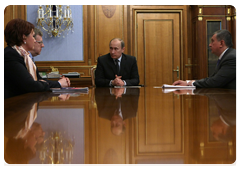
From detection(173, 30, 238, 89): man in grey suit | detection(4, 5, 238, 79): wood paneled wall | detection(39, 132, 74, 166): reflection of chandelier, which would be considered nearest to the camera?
detection(39, 132, 74, 166): reflection of chandelier

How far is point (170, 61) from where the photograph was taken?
5.48 meters

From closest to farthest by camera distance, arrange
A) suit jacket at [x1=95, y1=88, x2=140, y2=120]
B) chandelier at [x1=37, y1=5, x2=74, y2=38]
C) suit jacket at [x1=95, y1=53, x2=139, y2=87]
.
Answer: suit jacket at [x1=95, y1=88, x2=140, y2=120] < suit jacket at [x1=95, y1=53, x2=139, y2=87] < chandelier at [x1=37, y1=5, x2=74, y2=38]

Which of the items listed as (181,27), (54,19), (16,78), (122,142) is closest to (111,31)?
(54,19)

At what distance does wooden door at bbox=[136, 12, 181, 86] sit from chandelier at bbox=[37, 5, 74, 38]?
141 cm

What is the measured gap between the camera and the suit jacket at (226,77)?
7.64ft

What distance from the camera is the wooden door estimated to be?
5.43 m

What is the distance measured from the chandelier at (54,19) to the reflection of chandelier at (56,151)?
498 centimetres

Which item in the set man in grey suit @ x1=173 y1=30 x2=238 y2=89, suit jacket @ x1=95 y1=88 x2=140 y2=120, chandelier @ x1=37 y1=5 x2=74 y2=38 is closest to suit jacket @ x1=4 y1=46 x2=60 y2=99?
suit jacket @ x1=95 y1=88 x2=140 y2=120

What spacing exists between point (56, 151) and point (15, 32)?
1.91 meters

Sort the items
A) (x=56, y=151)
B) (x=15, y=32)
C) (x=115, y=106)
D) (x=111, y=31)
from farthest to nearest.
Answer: (x=111, y=31)
(x=15, y=32)
(x=115, y=106)
(x=56, y=151)

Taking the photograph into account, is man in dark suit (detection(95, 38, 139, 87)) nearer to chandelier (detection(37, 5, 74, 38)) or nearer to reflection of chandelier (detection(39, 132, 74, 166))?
chandelier (detection(37, 5, 74, 38))

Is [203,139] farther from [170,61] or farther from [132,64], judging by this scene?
[170,61]

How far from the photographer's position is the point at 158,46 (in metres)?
5.46

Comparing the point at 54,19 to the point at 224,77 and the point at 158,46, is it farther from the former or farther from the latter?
the point at 224,77
